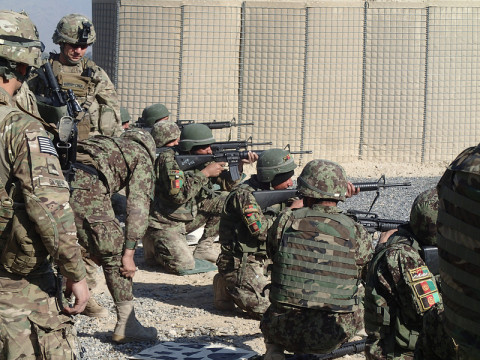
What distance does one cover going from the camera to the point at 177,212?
845cm

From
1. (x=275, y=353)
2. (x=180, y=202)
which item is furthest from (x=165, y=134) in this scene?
(x=275, y=353)

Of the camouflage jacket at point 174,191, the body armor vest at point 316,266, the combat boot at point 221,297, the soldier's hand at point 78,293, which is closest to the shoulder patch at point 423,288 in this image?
the body armor vest at point 316,266

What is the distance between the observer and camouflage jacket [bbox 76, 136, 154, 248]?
5.40 m

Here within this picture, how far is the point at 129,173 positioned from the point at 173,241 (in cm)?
284

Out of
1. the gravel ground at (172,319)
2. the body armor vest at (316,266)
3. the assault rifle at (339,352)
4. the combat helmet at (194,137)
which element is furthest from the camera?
the combat helmet at (194,137)

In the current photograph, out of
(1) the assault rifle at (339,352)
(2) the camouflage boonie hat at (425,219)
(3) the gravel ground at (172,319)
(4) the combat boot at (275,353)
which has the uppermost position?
(2) the camouflage boonie hat at (425,219)

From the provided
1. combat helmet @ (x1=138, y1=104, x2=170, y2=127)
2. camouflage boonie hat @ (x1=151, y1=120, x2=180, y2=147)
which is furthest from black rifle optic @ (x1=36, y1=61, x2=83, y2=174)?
combat helmet @ (x1=138, y1=104, x2=170, y2=127)

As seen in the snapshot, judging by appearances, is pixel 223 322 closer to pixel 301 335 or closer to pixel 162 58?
pixel 301 335

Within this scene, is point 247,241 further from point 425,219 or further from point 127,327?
point 425,219

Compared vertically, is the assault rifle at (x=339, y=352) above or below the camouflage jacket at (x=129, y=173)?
below

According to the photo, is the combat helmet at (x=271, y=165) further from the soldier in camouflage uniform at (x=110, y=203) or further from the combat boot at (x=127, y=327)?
the combat boot at (x=127, y=327)

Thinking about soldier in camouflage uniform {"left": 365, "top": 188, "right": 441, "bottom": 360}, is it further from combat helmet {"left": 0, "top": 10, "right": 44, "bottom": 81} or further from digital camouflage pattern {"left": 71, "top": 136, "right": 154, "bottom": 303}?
combat helmet {"left": 0, "top": 10, "right": 44, "bottom": 81}

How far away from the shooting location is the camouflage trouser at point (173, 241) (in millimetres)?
8211

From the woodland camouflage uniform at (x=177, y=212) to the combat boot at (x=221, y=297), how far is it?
125 centimetres
